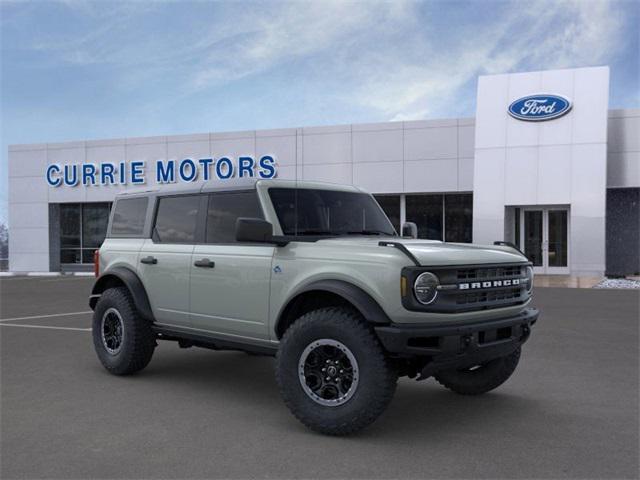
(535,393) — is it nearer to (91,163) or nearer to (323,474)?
(323,474)

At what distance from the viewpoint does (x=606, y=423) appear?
4.94m

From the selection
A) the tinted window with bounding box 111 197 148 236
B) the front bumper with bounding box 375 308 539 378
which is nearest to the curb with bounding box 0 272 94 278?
the tinted window with bounding box 111 197 148 236

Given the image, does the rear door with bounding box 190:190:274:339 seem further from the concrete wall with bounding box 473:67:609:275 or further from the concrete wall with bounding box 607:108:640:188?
the concrete wall with bounding box 607:108:640:188

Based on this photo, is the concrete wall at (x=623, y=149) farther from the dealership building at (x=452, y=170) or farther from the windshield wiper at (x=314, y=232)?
the windshield wiper at (x=314, y=232)

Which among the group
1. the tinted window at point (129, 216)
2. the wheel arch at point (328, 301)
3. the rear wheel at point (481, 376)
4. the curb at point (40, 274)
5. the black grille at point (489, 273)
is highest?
the tinted window at point (129, 216)

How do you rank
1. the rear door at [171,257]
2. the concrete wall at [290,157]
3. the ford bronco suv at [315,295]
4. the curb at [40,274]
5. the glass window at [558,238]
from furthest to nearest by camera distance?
the curb at [40,274], the concrete wall at [290,157], the glass window at [558,238], the rear door at [171,257], the ford bronco suv at [315,295]

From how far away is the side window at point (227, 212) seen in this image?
5.64 meters

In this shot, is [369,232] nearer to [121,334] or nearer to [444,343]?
[444,343]

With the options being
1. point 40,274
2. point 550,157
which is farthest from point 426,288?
point 40,274

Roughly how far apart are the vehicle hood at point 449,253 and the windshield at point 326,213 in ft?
1.09

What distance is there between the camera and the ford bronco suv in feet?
14.5

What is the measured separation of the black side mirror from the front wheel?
72cm

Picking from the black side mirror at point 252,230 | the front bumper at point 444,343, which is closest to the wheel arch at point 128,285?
the black side mirror at point 252,230

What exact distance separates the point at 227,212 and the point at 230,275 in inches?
26.4
